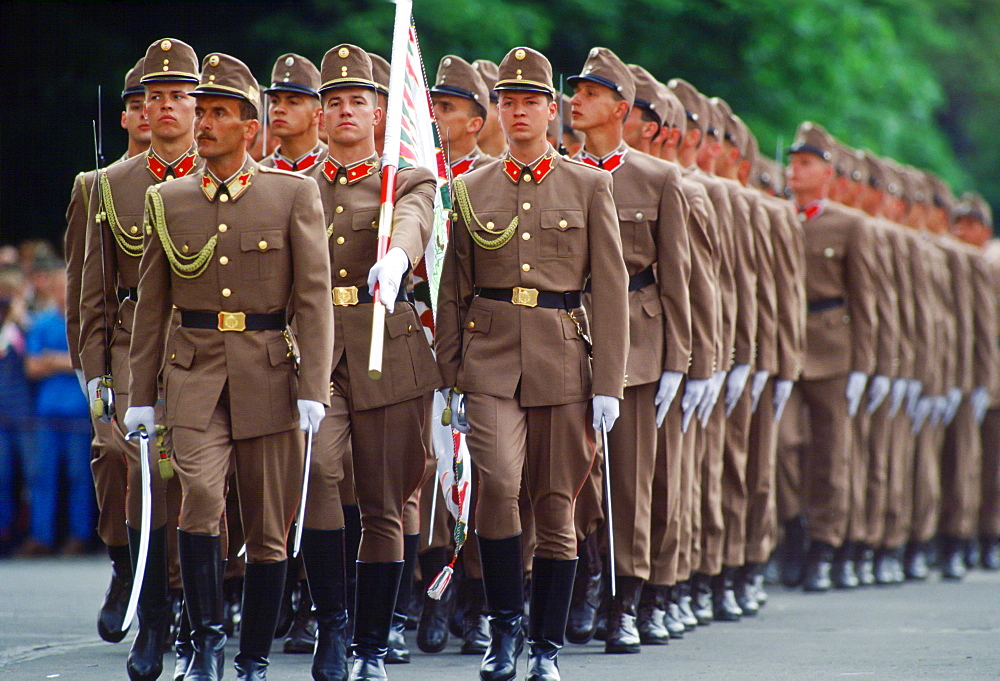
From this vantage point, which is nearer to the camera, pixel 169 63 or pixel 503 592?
pixel 503 592

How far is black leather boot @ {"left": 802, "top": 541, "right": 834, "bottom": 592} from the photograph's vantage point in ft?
37.6

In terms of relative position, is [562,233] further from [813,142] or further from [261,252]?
[813,142]

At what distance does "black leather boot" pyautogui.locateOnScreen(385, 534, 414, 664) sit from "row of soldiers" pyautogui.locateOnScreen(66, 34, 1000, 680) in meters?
0.01

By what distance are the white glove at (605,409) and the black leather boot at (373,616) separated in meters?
0.91

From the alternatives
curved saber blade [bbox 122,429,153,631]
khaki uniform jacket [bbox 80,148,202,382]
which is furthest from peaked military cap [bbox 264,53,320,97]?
curved saber blade [bbox 122,429,153,631]

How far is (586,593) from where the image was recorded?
8.46 m

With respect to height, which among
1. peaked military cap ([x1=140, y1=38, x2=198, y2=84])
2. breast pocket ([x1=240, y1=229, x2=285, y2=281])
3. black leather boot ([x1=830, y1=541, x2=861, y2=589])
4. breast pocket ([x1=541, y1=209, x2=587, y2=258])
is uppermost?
peaked military cap ([x1=140, y1=38, x2=198, y2=84])

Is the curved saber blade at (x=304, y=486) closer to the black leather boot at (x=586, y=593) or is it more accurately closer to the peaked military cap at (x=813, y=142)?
the black leather boot at (x=586, y=593)

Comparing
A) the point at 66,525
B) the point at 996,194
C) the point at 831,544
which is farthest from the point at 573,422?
the point at 996,194

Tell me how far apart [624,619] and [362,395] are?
1.83 metres

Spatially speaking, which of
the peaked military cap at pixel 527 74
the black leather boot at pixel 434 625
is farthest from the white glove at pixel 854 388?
the peaked military cap at pixel 527 74

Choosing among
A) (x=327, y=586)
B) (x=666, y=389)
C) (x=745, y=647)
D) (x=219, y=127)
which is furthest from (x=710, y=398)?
(x=219, y=127)

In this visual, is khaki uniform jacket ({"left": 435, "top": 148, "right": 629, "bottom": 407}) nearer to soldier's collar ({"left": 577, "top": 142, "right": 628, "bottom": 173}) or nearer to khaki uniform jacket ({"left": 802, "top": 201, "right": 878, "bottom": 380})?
soldier's collar ({"left": 577, "top": 142, "right": 628, "bottom": 173})

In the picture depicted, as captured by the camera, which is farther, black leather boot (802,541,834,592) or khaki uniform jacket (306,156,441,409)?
black leather boot (802,541,834,592)
